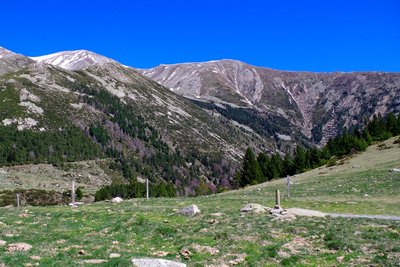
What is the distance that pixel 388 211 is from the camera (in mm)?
33156

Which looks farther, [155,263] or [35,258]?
[35,258]

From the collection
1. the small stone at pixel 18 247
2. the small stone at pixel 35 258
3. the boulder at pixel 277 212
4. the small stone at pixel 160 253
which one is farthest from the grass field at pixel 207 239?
the boulder at pixel 277 212

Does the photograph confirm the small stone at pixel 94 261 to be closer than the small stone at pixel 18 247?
Yes

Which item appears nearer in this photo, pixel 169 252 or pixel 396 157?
pixel 169 252

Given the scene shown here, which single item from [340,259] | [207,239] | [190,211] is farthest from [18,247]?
[340,259]

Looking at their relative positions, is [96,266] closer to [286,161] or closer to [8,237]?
[8,237]

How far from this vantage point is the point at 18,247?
20.1 m

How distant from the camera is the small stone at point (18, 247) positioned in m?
19.8

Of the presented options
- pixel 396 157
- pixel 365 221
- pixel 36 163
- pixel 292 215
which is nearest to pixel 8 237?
pixel 292 215

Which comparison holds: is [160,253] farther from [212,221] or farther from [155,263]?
[212,221]

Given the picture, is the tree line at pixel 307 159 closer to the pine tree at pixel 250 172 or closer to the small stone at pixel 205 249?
the pine tree at pixel 250 172

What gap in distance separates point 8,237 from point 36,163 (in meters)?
179

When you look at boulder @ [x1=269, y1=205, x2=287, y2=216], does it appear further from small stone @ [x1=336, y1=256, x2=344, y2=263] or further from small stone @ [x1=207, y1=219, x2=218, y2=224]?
small stone @ [x1=336, y1=256, x2=344, y2=263]

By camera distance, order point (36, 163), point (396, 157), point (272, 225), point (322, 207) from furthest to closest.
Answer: point (36, 163), point (396, 157), point (322, 207), point (272, 225)
